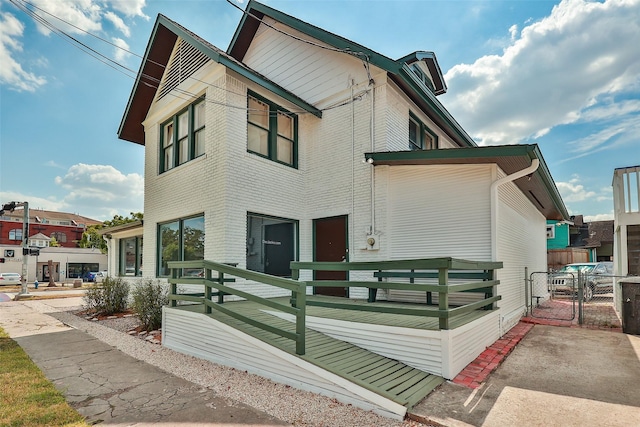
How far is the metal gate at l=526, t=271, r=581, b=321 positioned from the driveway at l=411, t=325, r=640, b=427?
131 inches

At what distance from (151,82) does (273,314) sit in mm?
8513

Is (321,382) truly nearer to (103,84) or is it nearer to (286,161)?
(286,161)

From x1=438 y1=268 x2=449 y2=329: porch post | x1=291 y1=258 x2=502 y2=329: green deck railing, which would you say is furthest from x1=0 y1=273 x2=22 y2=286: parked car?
x1=438 y1=268 x2=449 y2=329: porch post

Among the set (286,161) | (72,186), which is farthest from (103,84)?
(72,186)

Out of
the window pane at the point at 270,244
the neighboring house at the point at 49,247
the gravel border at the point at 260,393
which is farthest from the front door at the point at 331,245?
the neighboring house at the point at 49,247

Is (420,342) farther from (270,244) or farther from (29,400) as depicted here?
(270,244)

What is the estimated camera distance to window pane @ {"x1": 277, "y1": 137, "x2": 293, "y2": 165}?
9.65 meters

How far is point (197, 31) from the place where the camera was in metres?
10.0

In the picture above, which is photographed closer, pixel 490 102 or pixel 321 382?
pixel 321 382

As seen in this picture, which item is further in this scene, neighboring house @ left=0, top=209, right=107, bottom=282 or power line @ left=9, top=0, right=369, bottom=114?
neighboring house @ left=0, top=209, right=107, bottom=282

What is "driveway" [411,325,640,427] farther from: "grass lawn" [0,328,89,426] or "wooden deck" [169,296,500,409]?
"grass lawn" [0,328,89,426]

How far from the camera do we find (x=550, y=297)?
1430 cm

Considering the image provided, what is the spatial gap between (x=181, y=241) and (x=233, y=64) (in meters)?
4.83

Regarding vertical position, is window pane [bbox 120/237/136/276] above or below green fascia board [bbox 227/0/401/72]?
below
